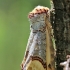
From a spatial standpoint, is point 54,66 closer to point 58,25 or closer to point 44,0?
point 58,25

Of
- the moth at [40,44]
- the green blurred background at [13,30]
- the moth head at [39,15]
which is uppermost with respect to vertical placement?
the green blurred background at [13,30]

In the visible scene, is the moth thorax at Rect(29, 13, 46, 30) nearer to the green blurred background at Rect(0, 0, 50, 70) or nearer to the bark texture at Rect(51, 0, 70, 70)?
the bark texture at Rect(51, 0, 70, 70)

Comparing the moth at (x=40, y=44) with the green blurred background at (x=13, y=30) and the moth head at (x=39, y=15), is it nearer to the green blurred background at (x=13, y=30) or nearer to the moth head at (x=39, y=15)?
the moth head at (x=39, y=15)

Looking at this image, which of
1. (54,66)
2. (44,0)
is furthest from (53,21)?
(44,0)

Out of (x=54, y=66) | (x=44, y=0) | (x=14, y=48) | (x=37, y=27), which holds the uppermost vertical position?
(x=44, y=0)

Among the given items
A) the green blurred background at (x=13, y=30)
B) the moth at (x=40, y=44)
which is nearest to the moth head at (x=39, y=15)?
the moth at (x=40, y=44)
